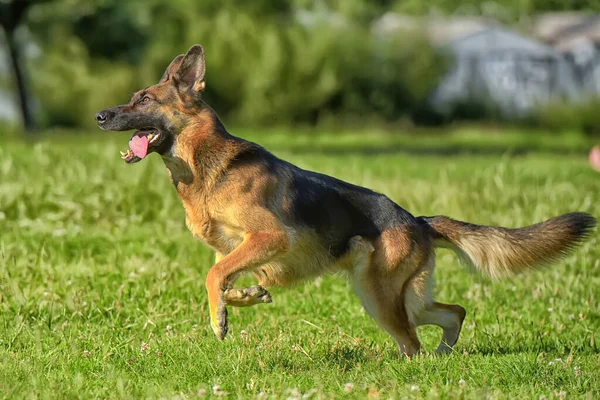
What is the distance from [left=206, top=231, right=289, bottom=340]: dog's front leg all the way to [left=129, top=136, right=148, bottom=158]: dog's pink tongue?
75 cm

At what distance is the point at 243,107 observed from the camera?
29.4 meters

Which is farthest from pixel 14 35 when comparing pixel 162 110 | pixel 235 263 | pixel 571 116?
pixel 235 263

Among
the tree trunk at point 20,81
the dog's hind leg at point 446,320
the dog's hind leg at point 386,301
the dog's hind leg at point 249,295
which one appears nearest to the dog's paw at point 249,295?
the dog's hind leg at point 249,295

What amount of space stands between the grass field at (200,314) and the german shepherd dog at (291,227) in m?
0.37

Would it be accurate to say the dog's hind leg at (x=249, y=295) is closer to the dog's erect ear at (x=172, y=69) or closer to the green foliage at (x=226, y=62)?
the dog's erect ear at (x=172, y=69)

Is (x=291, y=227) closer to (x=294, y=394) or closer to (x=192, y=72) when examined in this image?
(x=192, y=72)

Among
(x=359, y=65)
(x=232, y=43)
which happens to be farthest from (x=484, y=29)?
(x=232, y=43)

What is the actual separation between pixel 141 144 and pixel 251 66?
79.3 feet

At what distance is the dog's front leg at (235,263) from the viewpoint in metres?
5.07

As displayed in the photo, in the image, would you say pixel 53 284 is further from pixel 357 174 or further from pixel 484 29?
pixel 484 29

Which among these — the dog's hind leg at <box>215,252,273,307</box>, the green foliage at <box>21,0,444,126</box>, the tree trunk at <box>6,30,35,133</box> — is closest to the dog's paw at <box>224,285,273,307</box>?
the dog's hind leg at <box>215,252,273,307</box>

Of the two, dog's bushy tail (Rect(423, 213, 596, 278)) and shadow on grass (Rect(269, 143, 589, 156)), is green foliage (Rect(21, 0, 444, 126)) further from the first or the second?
dog's bushy tail (Rect(423, 213, 596, 278))

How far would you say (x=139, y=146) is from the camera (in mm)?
5277

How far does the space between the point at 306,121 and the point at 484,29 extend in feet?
55.2
